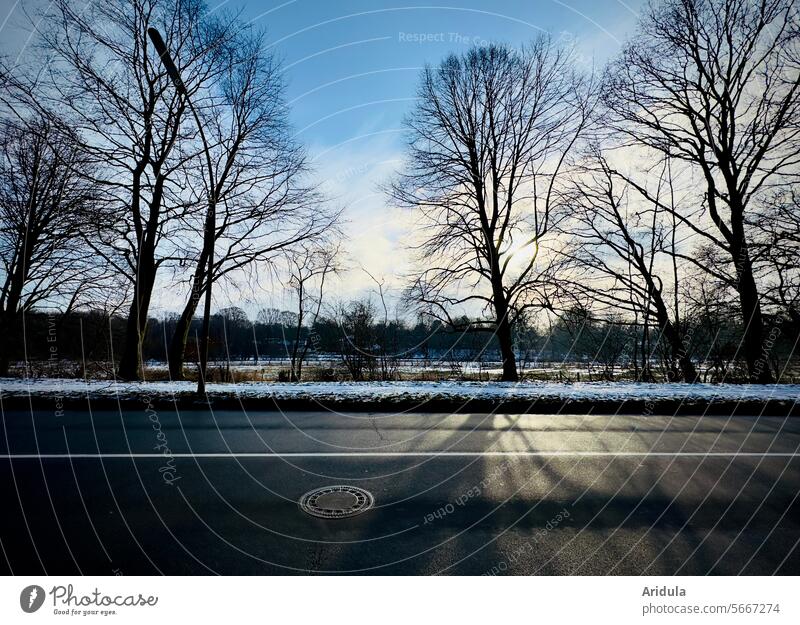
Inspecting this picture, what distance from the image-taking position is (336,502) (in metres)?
3.61

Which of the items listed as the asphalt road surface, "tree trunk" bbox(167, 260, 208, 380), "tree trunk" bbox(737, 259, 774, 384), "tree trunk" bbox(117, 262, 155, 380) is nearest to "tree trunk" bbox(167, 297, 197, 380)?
"tree trunk" bbox(167, 260, 208, 380)

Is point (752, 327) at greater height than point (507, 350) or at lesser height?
greater

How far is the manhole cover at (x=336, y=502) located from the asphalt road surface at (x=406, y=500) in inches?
4.3

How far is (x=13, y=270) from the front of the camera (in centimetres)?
1122

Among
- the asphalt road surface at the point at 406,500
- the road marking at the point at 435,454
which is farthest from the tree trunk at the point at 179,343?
the road marking at the point at 435,454

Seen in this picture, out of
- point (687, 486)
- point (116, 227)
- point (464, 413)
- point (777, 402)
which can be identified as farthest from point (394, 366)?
point (687, 486)

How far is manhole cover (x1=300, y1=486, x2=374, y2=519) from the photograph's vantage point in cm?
337

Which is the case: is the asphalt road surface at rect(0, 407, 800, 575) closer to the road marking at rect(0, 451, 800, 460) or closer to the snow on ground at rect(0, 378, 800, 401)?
the road marking at rect(0, 451, 800, 460)

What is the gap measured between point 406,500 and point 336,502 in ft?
2.31

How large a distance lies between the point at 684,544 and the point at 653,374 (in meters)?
15.1

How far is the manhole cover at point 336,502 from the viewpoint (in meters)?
3.37

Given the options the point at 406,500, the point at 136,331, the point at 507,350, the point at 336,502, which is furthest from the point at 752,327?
the point at 136,331

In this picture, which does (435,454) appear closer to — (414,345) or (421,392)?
(421,392)

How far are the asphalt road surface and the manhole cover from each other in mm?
110
